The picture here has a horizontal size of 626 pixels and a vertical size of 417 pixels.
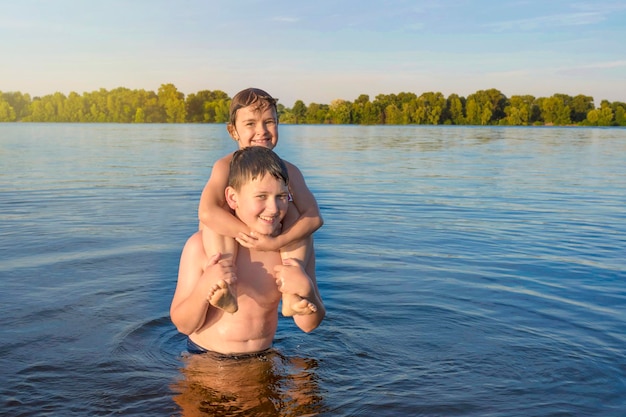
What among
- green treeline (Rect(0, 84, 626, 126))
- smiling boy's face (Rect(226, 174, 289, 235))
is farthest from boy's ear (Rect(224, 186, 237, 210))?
green treeline (Rect(0, 84, 626, 126))

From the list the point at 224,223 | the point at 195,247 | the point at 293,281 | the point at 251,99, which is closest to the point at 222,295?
the point at 293,281

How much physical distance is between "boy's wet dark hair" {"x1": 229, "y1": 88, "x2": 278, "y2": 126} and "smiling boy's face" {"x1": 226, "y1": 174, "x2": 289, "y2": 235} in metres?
0.67

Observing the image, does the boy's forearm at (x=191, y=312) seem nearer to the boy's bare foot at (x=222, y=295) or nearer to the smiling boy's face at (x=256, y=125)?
the boy's bare foot at (x=222, y=295)

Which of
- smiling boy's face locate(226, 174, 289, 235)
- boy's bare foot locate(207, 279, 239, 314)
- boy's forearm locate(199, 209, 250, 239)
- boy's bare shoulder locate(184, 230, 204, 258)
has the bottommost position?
boy's bare foot locate(207, 279, 239, 314)

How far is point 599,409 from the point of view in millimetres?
4156

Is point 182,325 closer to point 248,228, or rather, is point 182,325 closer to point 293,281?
point 248,228

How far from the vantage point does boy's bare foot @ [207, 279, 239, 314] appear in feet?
12.7

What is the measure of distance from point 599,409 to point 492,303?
2.39 metres

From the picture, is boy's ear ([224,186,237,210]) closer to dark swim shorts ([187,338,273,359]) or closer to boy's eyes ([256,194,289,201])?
boy's eyes ([256,194,289,201])

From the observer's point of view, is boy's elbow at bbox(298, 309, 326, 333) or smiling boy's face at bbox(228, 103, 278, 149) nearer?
boy's elbow at bbox(298, 309, 326, 333)

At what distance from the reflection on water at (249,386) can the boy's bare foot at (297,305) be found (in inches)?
23.3

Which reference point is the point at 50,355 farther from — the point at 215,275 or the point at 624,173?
the point at 624,173

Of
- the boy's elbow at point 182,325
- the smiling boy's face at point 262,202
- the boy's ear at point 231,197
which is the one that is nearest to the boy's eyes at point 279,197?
the smiling boy's face at point 262,202

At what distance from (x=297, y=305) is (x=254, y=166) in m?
0.88
